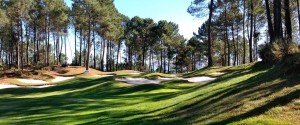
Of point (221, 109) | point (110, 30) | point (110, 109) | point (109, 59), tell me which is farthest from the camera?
point (109, 59)

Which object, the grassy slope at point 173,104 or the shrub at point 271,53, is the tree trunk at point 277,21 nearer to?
the shrub at point 271,53

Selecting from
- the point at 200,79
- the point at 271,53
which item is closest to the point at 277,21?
the point at 271,53

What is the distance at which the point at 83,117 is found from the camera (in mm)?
24281

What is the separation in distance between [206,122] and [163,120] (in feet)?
13.9

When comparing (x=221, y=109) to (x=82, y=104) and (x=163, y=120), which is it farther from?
(x=82, y=104)

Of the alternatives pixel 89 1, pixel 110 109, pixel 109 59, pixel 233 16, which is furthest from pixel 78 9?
pixel 110 109

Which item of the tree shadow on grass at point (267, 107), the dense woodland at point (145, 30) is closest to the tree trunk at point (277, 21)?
the dense woodland at point (145, 30)

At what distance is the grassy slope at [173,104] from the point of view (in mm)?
13289

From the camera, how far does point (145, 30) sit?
111 m

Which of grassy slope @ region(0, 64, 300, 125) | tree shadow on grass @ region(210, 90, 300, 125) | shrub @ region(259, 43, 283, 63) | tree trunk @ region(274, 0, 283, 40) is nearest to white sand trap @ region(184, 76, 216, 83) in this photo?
grassy slope @ region(0, 64, 300, 125)

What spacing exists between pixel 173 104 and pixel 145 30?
289ft

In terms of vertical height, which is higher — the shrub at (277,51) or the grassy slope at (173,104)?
the shrub at (277,51)

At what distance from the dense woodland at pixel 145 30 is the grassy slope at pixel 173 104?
7146 mm

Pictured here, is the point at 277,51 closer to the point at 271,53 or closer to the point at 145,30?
the point at 271,53
